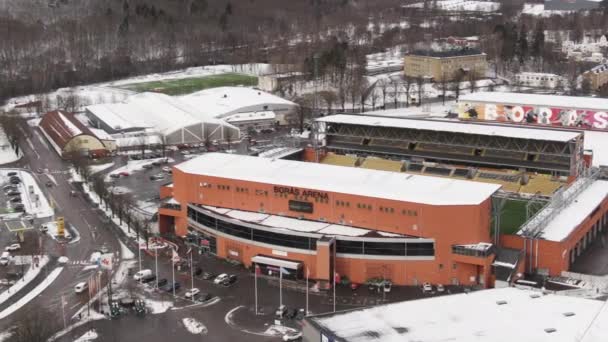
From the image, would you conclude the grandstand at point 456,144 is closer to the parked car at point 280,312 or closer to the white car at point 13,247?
the parked car at point 280,312

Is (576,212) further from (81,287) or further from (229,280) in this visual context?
(81,287)

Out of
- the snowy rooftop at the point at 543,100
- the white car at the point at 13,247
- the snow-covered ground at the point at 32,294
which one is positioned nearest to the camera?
the snow-covered ground at the point at 32,294

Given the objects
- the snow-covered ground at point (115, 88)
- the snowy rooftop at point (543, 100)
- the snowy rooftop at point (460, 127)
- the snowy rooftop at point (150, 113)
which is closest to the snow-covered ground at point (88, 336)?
the snowy rooftop at point (460, 127)

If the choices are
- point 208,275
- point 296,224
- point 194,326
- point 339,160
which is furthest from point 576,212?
point 194,326

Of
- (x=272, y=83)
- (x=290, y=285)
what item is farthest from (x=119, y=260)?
(x=272, y=83)

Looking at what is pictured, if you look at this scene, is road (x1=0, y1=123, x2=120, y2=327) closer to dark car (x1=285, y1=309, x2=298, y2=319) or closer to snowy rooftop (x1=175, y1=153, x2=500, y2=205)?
snowy rooftop (x1=175, y1=153, x2=500, y2=205)

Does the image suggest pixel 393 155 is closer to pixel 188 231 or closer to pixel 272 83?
pixel 188 231
